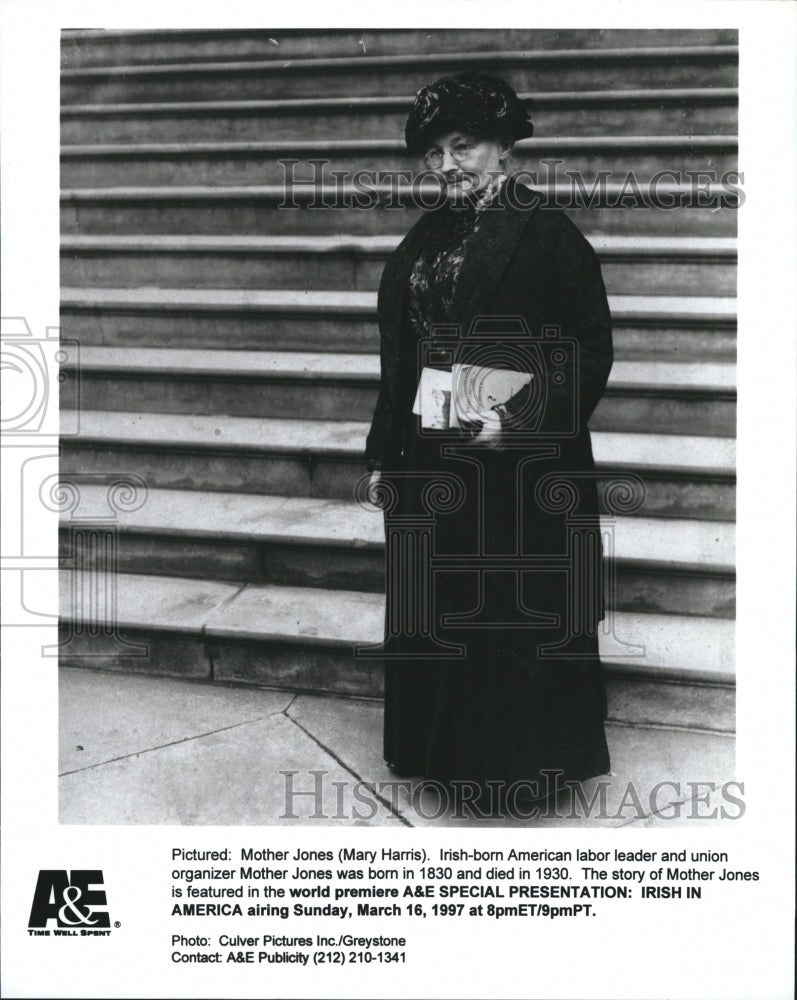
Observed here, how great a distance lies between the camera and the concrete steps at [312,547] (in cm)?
347

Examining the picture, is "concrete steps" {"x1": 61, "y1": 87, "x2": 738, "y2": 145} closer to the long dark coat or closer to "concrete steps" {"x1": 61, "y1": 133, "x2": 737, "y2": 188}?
"concrete steps" {"x1": 61, "y1": 133, "x2": 737, "y2": 188}

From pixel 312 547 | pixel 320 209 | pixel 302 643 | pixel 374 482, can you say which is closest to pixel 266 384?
pixel 312 547

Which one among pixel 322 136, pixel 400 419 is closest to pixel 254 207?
pixel 322 136

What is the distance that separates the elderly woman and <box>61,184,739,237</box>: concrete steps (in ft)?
5.99

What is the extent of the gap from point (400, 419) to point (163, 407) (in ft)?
6.28

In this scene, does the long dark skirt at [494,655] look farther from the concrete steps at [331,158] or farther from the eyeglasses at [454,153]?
the concrete steps at [331,158]

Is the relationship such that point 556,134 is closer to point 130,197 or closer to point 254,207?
point 254,207

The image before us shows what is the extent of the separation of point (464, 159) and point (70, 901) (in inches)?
89.3

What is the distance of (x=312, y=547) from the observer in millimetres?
3744

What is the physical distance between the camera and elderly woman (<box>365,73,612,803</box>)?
248cm

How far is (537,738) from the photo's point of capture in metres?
2.73

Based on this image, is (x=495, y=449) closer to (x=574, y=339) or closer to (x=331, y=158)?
(x=574, y=339)
